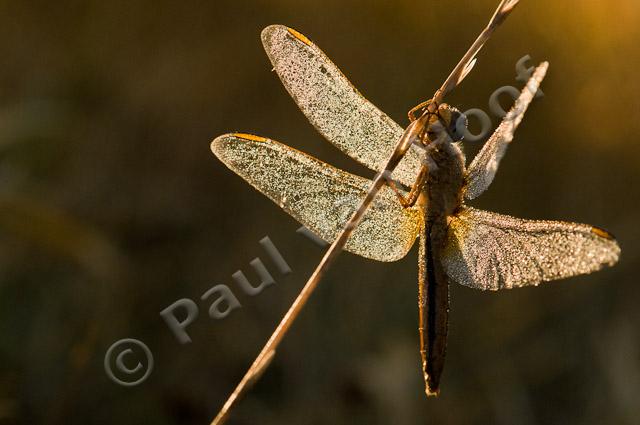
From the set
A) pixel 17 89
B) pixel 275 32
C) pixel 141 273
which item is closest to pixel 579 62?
pixel 141 273

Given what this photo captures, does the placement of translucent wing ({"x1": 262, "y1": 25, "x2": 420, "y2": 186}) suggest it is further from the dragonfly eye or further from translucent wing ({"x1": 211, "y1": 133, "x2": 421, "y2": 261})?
the dragonfly eye

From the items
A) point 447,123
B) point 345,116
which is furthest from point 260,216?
point 447,123

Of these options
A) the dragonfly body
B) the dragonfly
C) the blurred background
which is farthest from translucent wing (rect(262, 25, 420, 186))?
the blurred background

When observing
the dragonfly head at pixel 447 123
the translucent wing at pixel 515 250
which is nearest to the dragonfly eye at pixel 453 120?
the dragonfly head at pixel 447 123

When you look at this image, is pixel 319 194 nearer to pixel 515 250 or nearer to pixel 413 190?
pixel 413 190

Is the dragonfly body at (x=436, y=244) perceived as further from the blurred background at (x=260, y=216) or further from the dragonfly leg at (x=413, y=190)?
the blurred background at (x=260, y=216)
